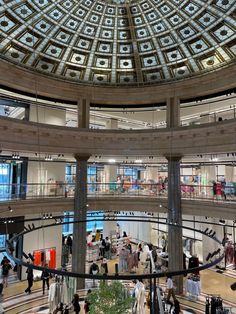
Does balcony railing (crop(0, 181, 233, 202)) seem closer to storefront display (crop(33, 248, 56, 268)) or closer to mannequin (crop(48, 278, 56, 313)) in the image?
storefront display (crop(33, 248, 56, 268))

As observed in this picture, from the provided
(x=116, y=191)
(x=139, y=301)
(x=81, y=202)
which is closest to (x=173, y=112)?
(x=116, y=191)

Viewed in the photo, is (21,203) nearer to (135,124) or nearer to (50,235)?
(50,235)

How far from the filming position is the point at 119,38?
45.5 ft

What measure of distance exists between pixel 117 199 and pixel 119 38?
9080 millimetres

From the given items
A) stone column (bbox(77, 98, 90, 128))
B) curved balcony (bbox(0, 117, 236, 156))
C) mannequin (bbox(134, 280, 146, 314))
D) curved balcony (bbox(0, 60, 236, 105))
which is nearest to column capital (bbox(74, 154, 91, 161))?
curved balcony (bbox(0, 117, 236, 156))

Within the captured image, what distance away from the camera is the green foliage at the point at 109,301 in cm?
692

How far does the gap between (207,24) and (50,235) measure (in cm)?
1485

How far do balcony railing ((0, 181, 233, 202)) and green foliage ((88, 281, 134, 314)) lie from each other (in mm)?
8038

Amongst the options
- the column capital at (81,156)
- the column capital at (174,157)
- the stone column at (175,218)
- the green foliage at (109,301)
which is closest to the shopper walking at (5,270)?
the column capital at (81,156)

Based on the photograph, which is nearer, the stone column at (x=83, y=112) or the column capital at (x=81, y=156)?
the column capital at (x=81, y=156)

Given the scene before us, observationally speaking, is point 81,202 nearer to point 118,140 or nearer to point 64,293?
point 118,140

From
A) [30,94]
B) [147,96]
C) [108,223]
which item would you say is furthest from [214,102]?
[108,223]

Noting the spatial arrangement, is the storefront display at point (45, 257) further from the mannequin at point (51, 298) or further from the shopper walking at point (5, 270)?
the mannequin at point (51, 298)

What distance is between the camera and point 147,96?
50.8 ft
